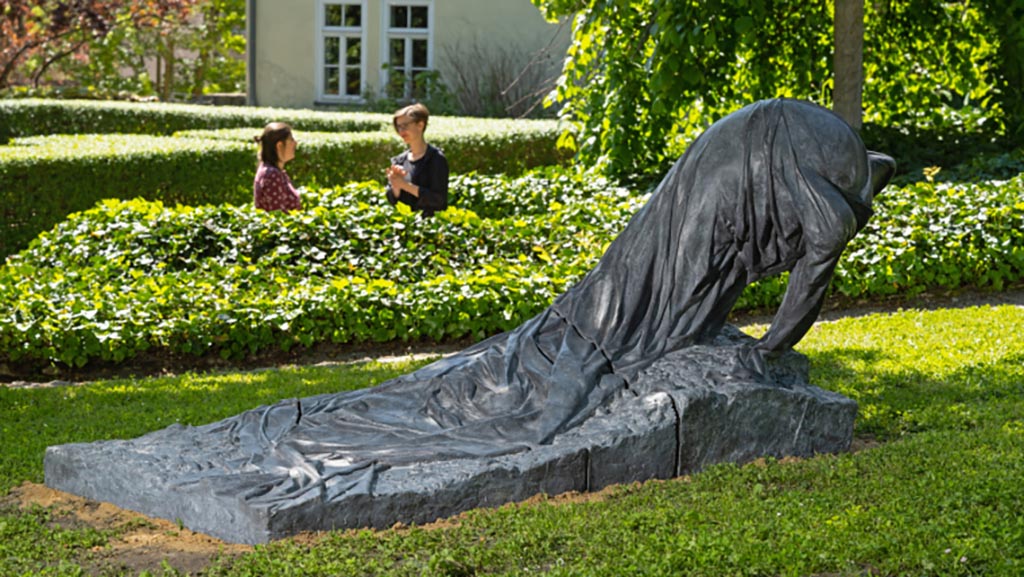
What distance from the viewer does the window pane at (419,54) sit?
890 inches

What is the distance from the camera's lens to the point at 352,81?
2288cm

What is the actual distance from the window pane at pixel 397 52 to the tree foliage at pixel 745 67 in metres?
9.05

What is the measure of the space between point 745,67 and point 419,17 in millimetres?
10574

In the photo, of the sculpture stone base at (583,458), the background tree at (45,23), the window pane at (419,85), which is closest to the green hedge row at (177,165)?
the window pane at (419,85)

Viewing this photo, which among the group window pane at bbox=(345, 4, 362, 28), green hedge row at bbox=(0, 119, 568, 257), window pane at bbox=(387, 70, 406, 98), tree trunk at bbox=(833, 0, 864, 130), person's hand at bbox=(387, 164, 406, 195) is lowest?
green hedge row at bbox=(0, 119, 568, 257)

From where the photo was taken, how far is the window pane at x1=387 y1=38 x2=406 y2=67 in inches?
890

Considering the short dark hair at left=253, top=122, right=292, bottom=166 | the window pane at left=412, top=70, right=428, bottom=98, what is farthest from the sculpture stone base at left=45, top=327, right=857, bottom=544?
the window pane at left=412, top=70, right=428, bottom=98

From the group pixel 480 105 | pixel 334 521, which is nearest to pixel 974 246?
pixel 334 521

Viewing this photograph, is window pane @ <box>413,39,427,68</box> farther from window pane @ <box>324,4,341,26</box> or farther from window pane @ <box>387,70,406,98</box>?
window pane @ <box>324,4,341,26</box>

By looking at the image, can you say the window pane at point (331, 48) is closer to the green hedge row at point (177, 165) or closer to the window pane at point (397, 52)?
the window pane at point (397, 52)

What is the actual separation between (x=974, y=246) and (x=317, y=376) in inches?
209

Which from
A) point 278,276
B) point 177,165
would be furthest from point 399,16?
point 278,276

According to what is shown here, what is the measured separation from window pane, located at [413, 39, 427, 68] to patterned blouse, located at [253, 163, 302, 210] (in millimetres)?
13167

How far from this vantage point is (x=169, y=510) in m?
4.43
